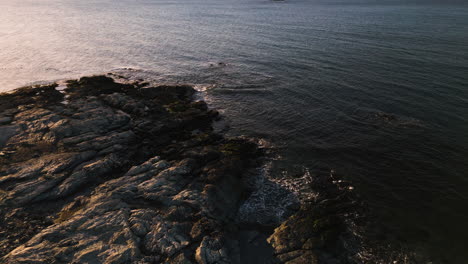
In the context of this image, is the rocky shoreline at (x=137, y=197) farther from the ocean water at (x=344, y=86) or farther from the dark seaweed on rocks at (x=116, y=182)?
the ocean water at (x=344, y=86)

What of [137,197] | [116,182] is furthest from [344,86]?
[116,182]

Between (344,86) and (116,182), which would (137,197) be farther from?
(344,86)

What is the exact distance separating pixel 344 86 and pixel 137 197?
3786 cm

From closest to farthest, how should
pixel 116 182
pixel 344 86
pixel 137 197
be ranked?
pixel 137 197 → pixel 116 182 → pixel 344 86

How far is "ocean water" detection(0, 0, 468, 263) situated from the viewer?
23328 mm

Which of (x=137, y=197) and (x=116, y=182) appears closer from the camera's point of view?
(x=137, y=197)

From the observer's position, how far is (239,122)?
35906 millimetres

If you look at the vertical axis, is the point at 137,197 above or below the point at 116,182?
below

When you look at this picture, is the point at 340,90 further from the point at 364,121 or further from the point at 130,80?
the point at 130,80

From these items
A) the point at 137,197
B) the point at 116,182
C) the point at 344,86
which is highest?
the point at 344,86

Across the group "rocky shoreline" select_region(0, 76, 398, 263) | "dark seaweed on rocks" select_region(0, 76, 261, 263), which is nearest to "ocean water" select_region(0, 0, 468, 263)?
"rocky shoreline" select_region(0, 76, 398, 263)

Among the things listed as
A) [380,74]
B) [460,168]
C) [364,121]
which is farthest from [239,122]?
[380,74]

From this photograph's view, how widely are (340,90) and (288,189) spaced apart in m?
25.8

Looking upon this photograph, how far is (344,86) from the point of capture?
43.7 metres
